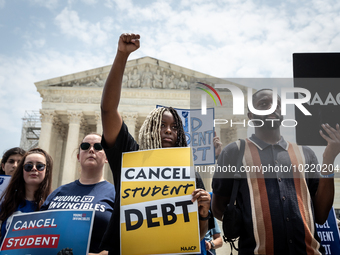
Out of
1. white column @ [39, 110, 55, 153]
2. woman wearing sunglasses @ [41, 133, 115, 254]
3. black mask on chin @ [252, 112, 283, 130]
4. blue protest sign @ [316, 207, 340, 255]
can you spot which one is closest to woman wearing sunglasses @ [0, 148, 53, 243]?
woman wearing sunglasses @ [41, 133, 115, 254]

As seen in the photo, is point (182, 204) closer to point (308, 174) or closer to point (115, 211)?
point (115, 211)

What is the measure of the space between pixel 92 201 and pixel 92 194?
5.2 inches

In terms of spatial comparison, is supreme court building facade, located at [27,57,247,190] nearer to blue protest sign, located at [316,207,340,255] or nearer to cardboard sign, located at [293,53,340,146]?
A: blue protest sign, located at [316,207,340,255]

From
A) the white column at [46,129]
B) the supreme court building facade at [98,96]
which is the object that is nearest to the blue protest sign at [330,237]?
the supreme court building facade at [98,96]

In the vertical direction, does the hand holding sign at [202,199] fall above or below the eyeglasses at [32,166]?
below

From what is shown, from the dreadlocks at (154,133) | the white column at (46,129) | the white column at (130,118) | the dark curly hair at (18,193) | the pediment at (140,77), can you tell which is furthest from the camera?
the pediment at (140,77)

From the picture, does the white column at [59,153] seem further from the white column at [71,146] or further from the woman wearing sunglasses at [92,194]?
the woman wearing sunglasses at [92,194]

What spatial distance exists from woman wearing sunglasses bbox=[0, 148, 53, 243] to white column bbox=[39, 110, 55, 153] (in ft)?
81.2

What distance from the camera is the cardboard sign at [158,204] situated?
2363 millimetres

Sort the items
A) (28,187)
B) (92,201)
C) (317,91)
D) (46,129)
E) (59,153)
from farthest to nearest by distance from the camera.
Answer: (59,153), (46,129), (28,187), (92,201), (317,91)

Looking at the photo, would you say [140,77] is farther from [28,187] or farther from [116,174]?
[116,174]

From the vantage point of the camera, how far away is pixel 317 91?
2291 mm

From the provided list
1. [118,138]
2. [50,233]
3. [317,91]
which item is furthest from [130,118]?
[317,91]

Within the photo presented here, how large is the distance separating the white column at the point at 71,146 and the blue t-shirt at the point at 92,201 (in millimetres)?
23249
